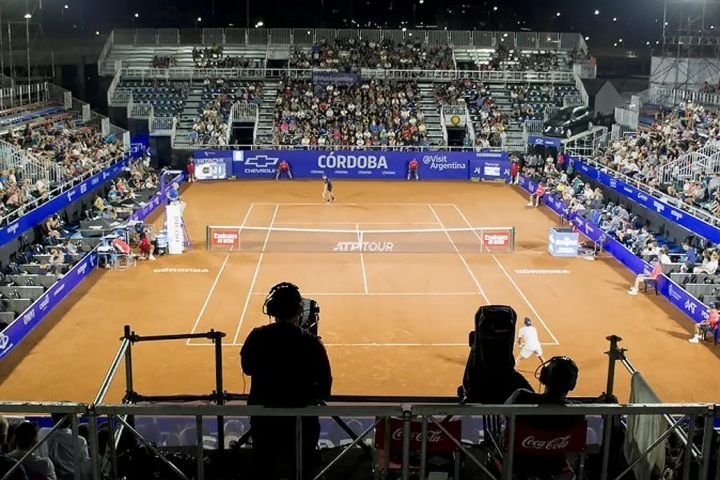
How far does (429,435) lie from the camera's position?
6055 millimetres

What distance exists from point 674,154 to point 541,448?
108 ft

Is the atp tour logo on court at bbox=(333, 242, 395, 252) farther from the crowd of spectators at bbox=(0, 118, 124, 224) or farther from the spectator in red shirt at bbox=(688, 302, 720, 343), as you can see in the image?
the spectator in red shirt at bbox=(688, 302, 720, 343)

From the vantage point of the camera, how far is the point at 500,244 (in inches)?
1103

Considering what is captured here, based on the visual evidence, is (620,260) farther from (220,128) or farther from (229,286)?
(220,128)

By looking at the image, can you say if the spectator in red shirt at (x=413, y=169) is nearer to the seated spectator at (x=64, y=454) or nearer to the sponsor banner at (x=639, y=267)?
the sponsor banner at (x=639, y=267)

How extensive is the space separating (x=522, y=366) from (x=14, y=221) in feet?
52.9

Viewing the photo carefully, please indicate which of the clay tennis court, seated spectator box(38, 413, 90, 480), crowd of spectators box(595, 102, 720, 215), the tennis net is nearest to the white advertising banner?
the clay tennis court

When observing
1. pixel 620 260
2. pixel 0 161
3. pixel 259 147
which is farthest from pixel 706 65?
pixel 0 161

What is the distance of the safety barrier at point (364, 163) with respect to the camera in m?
45.5

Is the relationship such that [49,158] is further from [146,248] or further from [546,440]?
[546,440]

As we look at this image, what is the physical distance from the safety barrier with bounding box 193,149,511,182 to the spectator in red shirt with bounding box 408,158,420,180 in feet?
0.86

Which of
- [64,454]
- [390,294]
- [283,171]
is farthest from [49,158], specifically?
[64,454]

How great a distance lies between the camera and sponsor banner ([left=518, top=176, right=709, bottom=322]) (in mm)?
20734

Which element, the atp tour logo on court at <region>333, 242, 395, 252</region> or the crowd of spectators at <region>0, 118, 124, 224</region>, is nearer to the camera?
the crowd of spectators at <region>0, 118, 124, 224</region>
